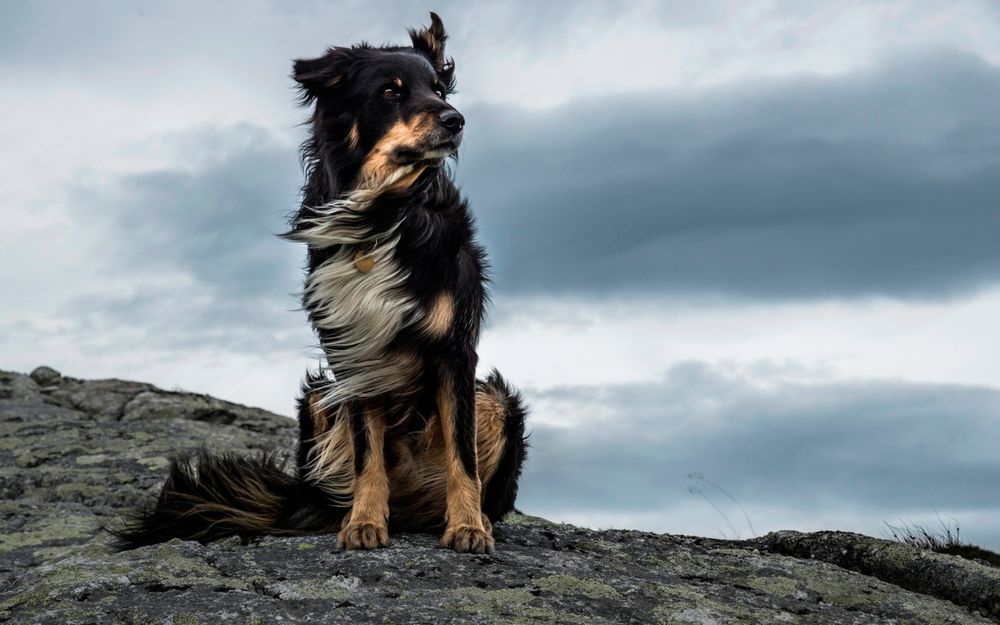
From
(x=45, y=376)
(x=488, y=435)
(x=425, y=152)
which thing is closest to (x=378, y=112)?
(x=425, y=152)

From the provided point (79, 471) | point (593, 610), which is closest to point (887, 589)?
point (593, 610)

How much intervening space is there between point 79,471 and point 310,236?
15.1 feet

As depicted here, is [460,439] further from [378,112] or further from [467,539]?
[378,112]

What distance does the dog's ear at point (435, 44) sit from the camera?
5781 millimetres

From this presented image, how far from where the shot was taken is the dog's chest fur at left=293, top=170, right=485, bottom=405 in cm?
500

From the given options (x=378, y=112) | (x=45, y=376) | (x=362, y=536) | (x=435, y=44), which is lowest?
(x=362, y=536)

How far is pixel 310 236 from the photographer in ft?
16.9

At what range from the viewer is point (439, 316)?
4.97m

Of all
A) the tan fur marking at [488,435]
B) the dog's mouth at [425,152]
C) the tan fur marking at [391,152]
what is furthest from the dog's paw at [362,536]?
the dog's mouth at [425,152]

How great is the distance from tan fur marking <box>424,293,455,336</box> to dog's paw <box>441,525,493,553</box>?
0.95 metres

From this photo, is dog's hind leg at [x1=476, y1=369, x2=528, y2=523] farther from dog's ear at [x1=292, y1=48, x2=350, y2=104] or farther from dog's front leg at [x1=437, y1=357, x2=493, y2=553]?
dog's ear at [x1=292, y1=48, x2=350, y2=104]

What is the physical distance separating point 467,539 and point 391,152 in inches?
75.0

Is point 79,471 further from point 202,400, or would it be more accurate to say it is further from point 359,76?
point 359,76

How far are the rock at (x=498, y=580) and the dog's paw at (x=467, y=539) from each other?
9 centimetres
